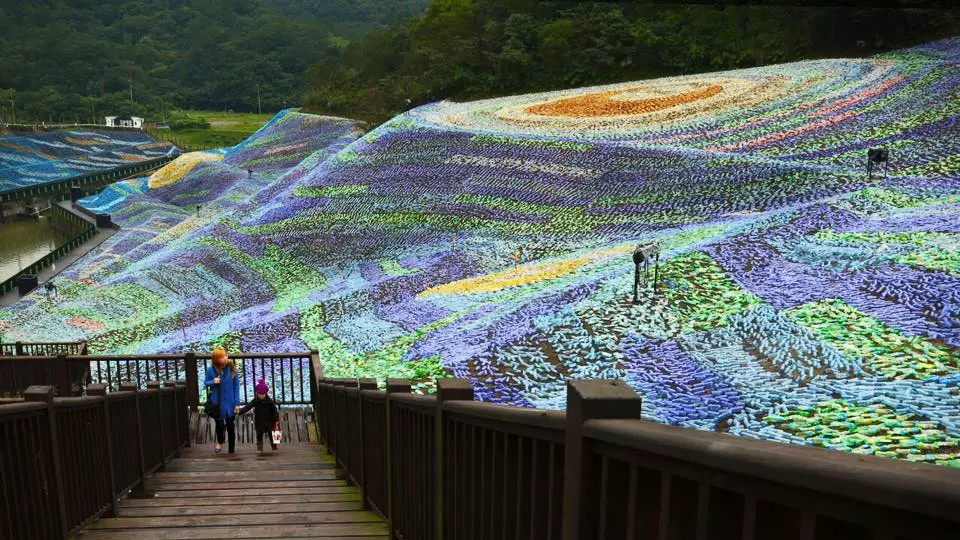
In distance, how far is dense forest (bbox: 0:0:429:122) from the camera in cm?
10275

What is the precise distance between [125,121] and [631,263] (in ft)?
309

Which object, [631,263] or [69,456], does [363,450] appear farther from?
[631,263]

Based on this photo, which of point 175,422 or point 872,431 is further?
point 872,431

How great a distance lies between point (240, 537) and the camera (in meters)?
4.54

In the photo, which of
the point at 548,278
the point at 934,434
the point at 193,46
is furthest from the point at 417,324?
the point at 193,46

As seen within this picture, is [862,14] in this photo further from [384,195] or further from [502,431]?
[502,431]

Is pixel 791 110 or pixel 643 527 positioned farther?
pixel 791 110

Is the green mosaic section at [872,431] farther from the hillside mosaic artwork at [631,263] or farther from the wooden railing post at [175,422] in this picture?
the wooden railing post at [175,422]

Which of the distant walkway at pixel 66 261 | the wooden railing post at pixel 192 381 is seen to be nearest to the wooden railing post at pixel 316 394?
the wooden railing post at pixel 192 381

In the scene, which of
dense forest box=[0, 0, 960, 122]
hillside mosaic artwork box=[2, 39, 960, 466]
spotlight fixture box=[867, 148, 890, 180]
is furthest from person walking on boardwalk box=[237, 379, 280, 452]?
dense forest box=[0, 0, 960, 122]

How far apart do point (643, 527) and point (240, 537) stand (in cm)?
356

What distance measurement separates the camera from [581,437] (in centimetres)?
184

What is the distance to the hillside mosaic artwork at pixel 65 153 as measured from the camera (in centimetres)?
6166

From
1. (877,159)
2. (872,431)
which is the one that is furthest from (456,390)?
(877,159)
